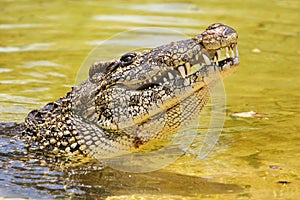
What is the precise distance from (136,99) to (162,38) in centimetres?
532

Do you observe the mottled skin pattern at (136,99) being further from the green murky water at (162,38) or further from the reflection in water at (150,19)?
the reflection in water at (150,19)

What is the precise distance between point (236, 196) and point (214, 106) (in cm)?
251

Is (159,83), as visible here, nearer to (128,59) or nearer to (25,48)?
(128,59)

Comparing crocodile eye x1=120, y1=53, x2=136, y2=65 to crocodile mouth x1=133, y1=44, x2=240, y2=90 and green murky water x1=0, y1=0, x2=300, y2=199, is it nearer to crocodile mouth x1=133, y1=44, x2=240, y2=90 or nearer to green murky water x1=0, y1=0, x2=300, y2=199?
crocodile mouth x1=133, y1=44, x2=240, y2=90

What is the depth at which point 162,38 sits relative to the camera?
10.2m

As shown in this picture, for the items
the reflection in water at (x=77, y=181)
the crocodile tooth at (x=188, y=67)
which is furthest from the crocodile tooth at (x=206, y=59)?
the reflection in water at (x=77, y=181)

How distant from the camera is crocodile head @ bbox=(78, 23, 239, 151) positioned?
185 inches

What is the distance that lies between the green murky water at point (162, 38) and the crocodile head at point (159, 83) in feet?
1.49

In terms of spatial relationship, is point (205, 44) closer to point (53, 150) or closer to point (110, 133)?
point (110, 133)

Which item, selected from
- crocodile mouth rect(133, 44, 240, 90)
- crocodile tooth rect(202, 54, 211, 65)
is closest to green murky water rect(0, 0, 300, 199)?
crocodile mouth rect(133, 44, 240, 90)

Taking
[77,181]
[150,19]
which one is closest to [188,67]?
[77,181]

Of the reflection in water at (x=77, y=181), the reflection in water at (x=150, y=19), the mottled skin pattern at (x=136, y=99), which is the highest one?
the reflection in water at (x=150, y=19)

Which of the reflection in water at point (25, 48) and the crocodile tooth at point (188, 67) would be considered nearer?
the crocodile tooth at point (188, 67)

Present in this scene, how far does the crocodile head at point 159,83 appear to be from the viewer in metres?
4.70
